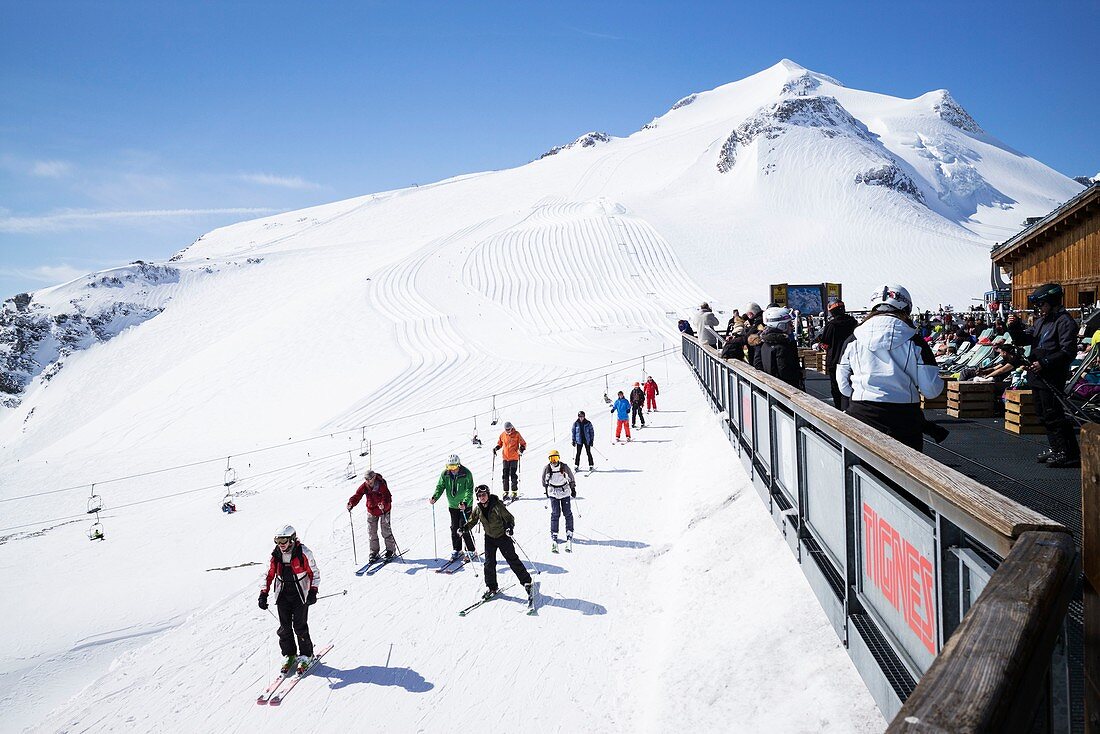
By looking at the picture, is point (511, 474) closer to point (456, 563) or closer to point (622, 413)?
point (456, 563)

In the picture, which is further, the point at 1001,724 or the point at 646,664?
the point at 646,664

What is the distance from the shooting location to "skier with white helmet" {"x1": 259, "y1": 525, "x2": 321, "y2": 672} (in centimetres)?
770

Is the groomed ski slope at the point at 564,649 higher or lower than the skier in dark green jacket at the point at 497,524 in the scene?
lower

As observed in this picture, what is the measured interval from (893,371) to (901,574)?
1.79 m

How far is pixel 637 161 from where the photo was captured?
9862 centimetres

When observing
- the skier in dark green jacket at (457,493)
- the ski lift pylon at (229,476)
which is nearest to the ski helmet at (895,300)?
the skier in dark green jacket at (457,493)

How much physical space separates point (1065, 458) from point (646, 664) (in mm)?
4706

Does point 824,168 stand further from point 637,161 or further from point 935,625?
point 935,625

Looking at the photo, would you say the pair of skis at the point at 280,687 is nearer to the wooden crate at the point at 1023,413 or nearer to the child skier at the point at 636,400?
the wooden crate at the point at 1023,413

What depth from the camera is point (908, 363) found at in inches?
163

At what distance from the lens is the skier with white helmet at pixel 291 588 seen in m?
7.70

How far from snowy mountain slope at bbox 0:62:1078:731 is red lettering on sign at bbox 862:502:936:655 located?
2.00m

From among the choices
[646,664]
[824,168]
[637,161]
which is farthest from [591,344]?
[637,161]

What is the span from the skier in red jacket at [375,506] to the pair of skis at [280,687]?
129 inches
